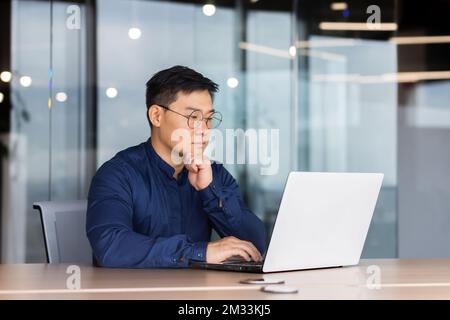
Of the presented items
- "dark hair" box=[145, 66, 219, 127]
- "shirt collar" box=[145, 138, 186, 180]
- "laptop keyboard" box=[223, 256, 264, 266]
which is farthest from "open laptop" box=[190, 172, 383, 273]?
"dark hair" box=[145, 66, 219, 127]

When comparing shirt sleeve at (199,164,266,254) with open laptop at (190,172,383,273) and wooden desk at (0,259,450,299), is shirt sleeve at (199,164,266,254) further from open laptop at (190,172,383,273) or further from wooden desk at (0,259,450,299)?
wooden desk at (0,259,450,299)

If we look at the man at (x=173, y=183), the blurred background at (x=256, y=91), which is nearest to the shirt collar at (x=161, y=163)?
the man at (x=173, y=183)

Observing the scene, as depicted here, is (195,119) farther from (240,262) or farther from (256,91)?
(256,91)

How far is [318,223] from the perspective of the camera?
2.34m

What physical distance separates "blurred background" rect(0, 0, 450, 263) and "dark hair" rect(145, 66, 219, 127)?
105 inches

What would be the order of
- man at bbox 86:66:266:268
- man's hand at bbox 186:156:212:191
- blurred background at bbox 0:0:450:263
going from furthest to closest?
blurred background at bbox 0:0:450:263 < man's hand at bbox 186:156:212:191 < man at bbox 86:66:266:268

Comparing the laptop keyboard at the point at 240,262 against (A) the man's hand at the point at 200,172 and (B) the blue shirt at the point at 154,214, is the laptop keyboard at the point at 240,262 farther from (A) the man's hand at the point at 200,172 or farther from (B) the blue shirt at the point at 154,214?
(A) the man's hand at the point at 200,172

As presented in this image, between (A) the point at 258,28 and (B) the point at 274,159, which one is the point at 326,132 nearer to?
(B) the point at 274,159

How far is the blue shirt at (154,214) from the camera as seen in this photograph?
99.9 inches

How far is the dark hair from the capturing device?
3.04 metres

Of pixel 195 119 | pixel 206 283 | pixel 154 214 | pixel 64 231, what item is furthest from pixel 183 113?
pixel 206 283

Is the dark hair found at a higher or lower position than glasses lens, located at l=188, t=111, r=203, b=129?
higher

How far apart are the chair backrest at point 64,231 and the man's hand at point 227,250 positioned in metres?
0.69

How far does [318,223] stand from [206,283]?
381 mm
